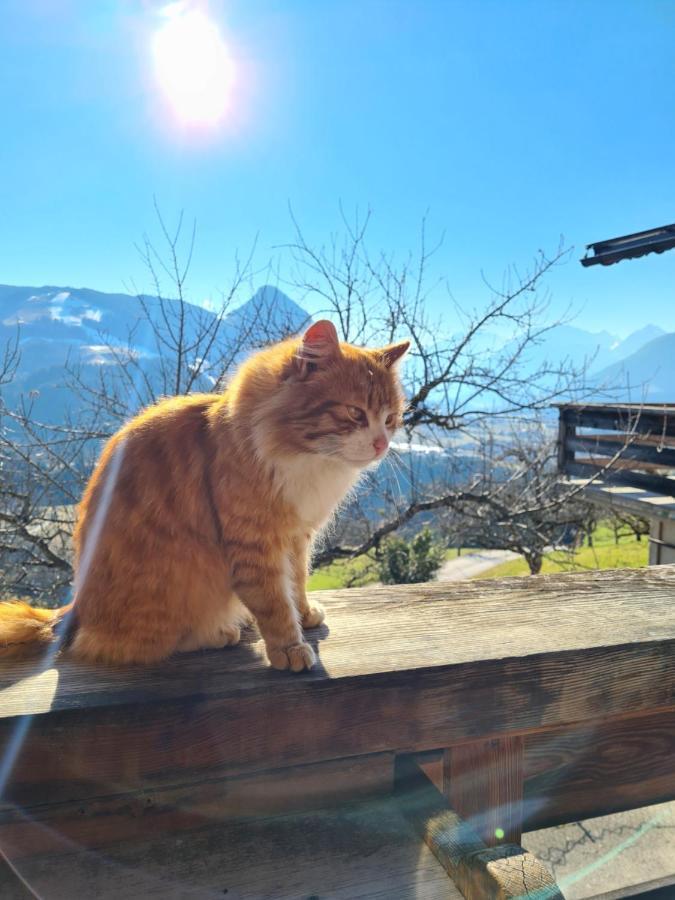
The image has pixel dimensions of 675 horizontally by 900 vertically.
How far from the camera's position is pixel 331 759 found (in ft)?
3.00

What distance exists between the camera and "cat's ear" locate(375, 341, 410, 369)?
1682mm

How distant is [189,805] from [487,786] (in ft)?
1.73

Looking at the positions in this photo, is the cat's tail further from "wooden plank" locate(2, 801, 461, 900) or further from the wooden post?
the wooden post

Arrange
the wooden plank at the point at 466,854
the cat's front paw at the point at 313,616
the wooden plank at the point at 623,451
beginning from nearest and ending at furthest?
the wooden plank at the point at 466,854
the cat's front paw at the point at 313,616
the wooden plank at the point at 623,451

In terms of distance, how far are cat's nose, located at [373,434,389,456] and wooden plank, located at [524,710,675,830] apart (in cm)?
73

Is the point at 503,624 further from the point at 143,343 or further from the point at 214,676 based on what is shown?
the point at 143,343

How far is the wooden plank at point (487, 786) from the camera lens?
101 centimetres

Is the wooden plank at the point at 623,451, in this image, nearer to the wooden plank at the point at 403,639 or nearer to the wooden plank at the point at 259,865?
the wooden plank at the point at 403,639

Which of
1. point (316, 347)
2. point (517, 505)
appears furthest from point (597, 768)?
point (517, 505)

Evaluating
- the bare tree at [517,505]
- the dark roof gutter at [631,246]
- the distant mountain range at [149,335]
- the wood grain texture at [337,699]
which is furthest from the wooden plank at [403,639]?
the bare tree at [517,505]

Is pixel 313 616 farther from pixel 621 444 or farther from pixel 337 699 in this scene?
pixel 621 444

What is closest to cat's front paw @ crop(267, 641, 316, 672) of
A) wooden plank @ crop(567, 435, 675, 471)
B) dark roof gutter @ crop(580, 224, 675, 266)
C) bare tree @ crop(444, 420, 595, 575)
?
dark roof gutter @ crop(580, 224, 675, 266)

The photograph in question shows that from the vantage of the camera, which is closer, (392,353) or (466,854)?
(466,854)

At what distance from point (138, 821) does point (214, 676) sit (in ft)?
0.78
